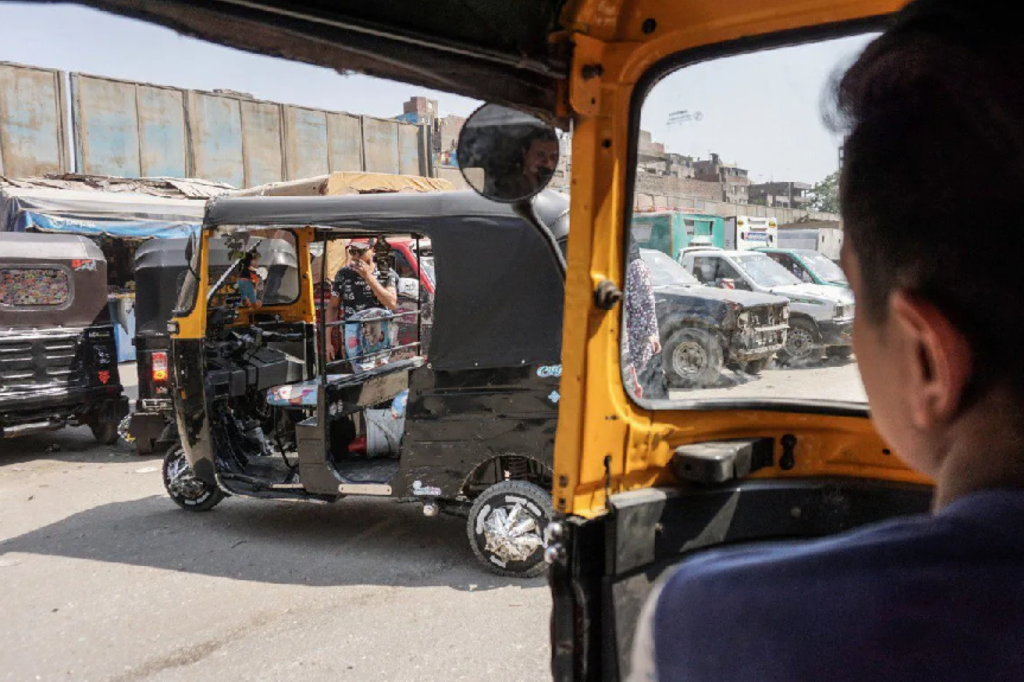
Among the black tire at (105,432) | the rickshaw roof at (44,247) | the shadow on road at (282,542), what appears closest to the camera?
the shadow on road at (282,542)

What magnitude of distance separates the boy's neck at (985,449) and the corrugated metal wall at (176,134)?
18955mm

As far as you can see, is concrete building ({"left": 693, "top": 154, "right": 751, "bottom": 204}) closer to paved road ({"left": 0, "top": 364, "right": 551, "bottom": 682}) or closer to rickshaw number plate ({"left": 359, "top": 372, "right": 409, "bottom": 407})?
paved road ({"left": 0, "top": 364, "right": 551, "bottom": 682})

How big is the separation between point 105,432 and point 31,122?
10487 mm

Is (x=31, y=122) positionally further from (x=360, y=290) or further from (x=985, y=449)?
(x=985, y=449)

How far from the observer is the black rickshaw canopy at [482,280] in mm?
4691

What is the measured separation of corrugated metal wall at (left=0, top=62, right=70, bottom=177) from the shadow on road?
1265cm

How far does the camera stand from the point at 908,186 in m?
0.67

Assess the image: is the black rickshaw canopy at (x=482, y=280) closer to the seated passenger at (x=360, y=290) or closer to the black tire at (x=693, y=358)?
the seated passenger at (x=360, y=290)

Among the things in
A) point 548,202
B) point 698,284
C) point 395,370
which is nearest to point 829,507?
point 698,284

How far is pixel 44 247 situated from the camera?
8.64 meters

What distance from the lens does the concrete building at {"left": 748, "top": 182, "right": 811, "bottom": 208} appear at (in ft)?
6.62

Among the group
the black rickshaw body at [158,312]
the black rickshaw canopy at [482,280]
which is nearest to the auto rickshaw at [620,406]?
the black rickshaw canopy at [482,280]

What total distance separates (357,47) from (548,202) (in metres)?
3.05

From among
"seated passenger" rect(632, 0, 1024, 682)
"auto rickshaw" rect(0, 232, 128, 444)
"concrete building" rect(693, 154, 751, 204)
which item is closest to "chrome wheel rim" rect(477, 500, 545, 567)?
"concrete building" rect(693, 154, 751, 204)
